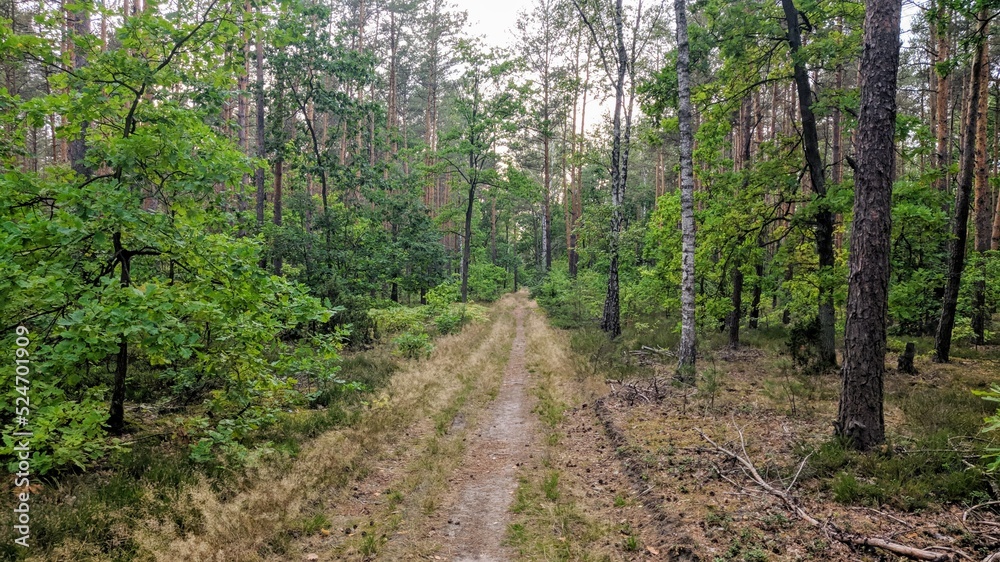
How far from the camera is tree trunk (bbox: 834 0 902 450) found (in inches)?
227

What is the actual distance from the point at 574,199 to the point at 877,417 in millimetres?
25475

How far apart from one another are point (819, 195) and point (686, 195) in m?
Answer: 3.20

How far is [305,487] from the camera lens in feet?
19.7

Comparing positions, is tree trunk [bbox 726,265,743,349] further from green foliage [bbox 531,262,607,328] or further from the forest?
green foliage [bbox 531,262,607,328]

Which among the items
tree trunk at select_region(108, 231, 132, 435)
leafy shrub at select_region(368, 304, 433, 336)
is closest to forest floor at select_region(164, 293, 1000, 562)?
tree trunk at select_region(108, 231, 132, 435)

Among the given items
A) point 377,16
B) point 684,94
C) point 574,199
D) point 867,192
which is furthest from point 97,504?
point 377,16

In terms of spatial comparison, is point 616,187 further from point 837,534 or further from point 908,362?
point 837,534

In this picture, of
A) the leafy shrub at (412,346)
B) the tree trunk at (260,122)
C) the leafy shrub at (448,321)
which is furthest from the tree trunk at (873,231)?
the tree trunk at (260,122)

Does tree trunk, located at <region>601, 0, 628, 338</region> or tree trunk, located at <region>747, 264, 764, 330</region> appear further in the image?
tree trunk, located at <region>747, 264, 764, 330</region>

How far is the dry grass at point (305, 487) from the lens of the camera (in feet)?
15.0

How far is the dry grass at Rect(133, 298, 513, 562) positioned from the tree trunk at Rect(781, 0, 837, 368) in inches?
354

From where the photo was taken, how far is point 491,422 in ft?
31.3

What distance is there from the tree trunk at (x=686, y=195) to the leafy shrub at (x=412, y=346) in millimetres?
7749

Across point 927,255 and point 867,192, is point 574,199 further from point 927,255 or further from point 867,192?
point 867,192
